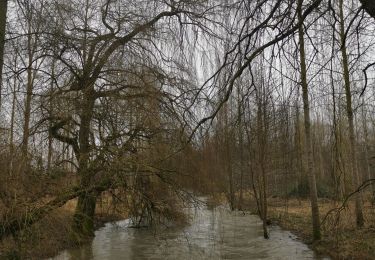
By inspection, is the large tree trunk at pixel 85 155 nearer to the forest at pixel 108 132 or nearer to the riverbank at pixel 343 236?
the forest at pixel 108 132

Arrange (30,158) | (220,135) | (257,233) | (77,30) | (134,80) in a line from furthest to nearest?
(257,233) → (77,30) → (134,80) → (30,158) → (220,135)

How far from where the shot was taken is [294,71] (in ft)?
10.9

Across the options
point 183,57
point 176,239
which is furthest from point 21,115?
point 176,239

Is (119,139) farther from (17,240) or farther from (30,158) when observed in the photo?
(17,240)

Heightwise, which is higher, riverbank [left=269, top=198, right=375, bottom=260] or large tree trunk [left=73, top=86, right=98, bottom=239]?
large tree trunk [left=73, top=86, right=98, bottom=239]

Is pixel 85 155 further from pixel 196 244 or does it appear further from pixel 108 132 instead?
pixel 196 244

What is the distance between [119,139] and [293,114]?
6.32 metres

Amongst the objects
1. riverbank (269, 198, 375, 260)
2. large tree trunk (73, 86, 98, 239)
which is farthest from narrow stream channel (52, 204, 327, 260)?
large tree trunk (73, 86, 98, 239)

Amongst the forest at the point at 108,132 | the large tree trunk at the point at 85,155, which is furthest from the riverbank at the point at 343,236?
the large tree trunk at the point at 85,155

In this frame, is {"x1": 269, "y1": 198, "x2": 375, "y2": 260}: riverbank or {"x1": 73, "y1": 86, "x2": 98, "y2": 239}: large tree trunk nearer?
{"x1": 73, "y1": 86, "x2": 98, "y2": 239}: large tree trunk

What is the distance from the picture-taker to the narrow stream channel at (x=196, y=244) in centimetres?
1117

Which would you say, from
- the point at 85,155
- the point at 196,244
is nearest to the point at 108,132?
the point at 85,155

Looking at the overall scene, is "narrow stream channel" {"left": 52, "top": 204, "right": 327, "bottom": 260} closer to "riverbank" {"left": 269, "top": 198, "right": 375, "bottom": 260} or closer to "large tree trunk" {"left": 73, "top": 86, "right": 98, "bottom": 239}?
"riverbank" {"left": 269, "top": 198, "right": 375, "bottom": 260}

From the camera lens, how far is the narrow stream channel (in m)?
11.2
